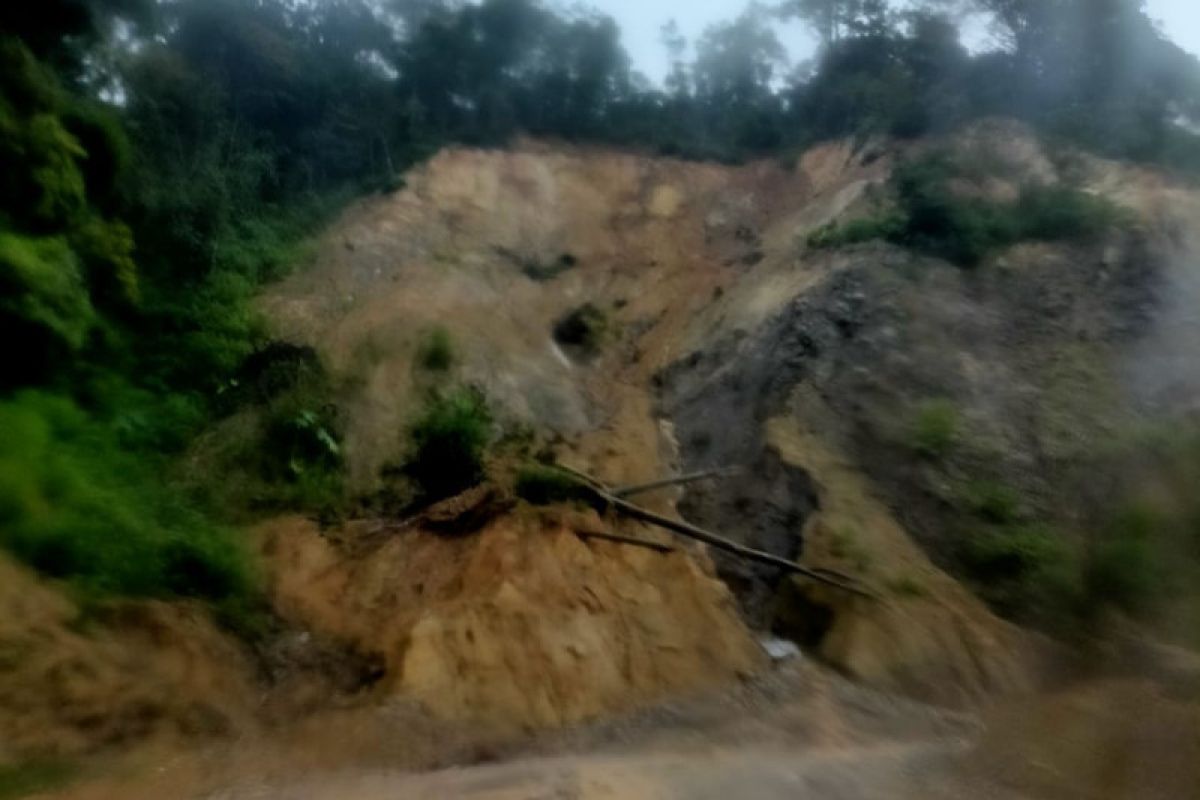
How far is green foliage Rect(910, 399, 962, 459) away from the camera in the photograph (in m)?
14.5

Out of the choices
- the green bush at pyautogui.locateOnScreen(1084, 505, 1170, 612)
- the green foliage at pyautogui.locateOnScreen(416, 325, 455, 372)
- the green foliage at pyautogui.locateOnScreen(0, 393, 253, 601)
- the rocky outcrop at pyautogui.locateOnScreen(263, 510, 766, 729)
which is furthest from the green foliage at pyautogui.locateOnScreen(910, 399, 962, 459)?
the green foliage at pyautogui.locateOnScreen(0, 393, 253, 601)

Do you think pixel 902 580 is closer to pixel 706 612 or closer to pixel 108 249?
pixel 706 612

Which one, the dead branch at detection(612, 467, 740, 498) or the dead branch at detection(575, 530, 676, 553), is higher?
the dead branch at detection(612, 467, 740, 498)

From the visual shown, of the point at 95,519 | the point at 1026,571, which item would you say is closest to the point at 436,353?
the point at 95,519

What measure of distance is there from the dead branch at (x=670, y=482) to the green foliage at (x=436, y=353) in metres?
4.00

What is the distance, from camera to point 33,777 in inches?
326

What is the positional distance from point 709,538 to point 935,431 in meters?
3.47

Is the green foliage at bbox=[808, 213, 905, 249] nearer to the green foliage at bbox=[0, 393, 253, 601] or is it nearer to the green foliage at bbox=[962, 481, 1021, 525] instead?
the green foliage at bbox=[962, 481, 1021, 525]

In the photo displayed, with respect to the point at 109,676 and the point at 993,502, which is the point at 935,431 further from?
the point at 109,676

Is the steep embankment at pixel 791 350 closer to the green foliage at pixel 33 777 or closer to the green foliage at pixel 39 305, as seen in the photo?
the green foliage at pixel 39 305

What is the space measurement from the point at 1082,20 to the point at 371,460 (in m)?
18.6

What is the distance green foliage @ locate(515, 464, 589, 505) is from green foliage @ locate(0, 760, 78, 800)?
646 centimetres

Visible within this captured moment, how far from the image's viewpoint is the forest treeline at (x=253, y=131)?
1190cm

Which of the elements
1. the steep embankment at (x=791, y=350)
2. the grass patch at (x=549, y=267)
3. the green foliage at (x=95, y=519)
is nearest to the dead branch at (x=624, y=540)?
the steep embankment at (x=791, y=350)
